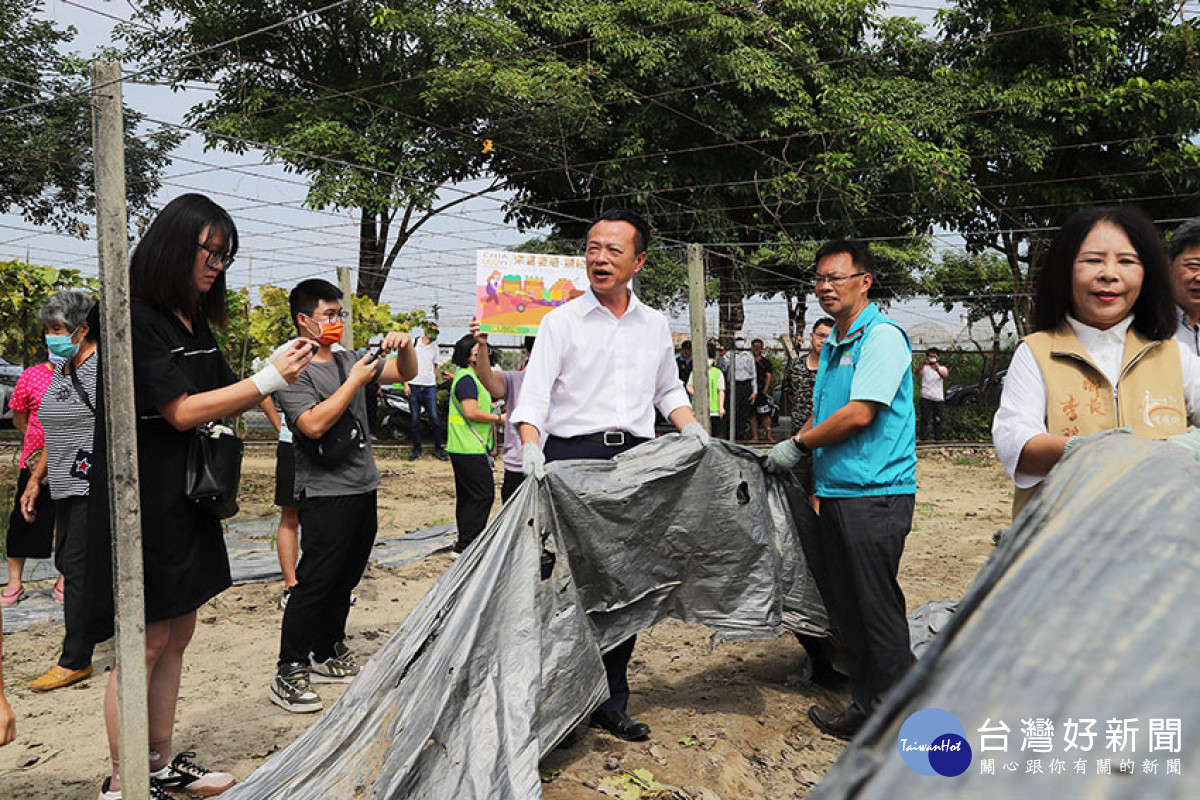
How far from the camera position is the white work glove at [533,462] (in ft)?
8.45

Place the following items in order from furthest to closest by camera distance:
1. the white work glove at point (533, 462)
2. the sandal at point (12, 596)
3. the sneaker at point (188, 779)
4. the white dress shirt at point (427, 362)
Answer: the white dress shirt at point (427, 362) → the sandal at point (12, 596) → the white work glove at point (533, 462) → the sneaker at point (188, 779)

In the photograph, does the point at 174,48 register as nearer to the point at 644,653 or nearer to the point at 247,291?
the point at 247,291

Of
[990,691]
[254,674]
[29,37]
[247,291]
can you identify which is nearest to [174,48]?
[29,37]

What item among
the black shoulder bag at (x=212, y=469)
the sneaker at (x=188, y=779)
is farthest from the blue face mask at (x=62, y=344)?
the sneaker at (x=188, y=779)

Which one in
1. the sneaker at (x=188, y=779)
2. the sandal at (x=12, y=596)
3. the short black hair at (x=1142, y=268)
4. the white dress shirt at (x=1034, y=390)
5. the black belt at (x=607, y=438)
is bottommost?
the sandal at (x=12, y=596)

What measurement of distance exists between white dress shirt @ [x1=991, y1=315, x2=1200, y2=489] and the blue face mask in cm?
387

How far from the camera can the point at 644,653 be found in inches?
153

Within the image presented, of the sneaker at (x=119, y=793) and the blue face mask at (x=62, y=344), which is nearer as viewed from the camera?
the sneaker at (x=119, y=793)

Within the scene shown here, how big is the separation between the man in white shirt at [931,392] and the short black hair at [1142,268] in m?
12.1

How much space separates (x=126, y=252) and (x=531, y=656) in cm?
141

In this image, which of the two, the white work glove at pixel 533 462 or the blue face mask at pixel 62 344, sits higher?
the blue face mask at pixel 62 344

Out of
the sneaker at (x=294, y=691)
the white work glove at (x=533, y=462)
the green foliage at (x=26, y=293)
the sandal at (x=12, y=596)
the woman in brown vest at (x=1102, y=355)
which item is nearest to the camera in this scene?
the woman in brown vest at (x=1102, y=355)

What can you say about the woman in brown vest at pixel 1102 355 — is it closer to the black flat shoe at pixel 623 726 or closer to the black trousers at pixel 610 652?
the black trousers at pixel 610 652

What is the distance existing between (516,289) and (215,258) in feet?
11.4
